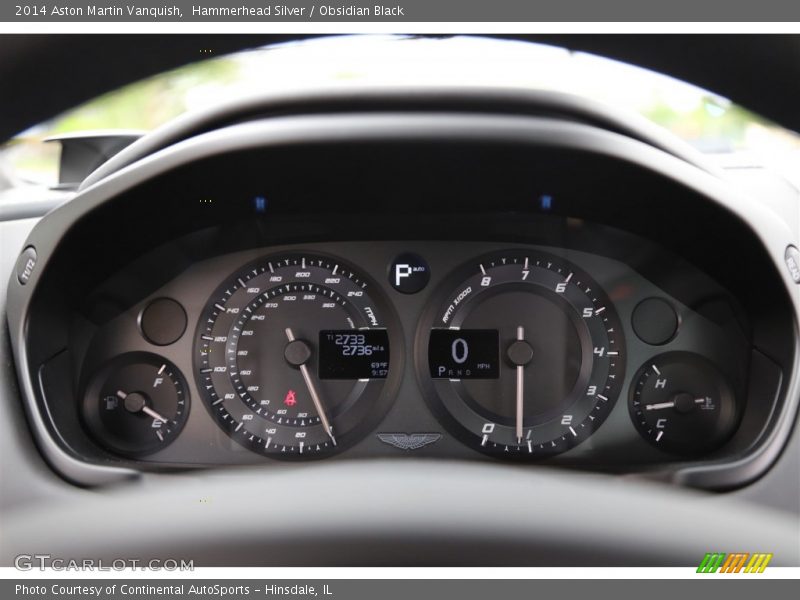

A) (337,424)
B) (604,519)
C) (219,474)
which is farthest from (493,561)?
(337,424)

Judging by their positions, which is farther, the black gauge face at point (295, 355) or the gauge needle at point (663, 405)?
the black gauge face at point (295, 355)

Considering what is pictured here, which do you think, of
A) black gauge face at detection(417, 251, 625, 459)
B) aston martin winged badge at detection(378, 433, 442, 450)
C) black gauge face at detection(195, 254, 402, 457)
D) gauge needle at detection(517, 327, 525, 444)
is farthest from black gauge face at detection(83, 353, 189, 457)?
gauge needle at detection(517, 327, 525, 444)

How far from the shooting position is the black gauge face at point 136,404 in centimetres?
253

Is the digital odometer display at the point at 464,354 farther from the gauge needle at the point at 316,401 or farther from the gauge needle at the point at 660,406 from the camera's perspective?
the gauge needle at the point at 660,406

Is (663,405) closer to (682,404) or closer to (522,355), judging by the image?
(682,404)

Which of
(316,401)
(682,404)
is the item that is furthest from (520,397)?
(316,401)

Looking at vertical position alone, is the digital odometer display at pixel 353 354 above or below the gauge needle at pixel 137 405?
above

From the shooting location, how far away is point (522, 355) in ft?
8.46

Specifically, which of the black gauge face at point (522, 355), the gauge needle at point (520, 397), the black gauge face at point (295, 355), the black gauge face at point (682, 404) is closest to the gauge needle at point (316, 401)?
the black gauge face at point (295, 355)

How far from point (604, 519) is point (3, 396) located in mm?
1454

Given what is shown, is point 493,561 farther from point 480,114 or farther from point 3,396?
point 3,396

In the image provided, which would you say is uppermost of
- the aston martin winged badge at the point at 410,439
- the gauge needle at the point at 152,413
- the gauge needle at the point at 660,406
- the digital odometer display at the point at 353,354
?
the digital odometer display at the point at 353,354

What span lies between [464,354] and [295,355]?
0.54m

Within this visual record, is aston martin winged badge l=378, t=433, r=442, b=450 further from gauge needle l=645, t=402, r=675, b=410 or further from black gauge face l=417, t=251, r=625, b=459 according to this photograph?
gauge needle l=645, t=402, r=675, b=410
